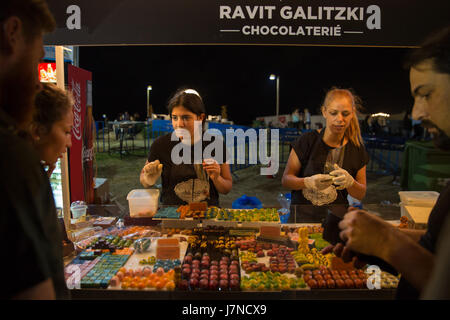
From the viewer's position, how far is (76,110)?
12.6 ft

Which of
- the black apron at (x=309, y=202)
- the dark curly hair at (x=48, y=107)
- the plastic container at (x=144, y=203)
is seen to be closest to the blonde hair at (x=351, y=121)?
the black apron at (x=309, y=202)

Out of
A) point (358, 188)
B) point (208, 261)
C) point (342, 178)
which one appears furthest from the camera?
point (358, 188)

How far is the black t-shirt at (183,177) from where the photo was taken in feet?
10.0

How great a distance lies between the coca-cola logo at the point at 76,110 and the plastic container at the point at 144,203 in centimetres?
165

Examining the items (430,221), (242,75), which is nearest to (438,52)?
(430,221)

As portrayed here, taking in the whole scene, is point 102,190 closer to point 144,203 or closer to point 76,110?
point 76,110

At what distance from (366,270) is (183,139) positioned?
186 centimetres

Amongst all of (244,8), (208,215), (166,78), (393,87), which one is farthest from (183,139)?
(166,78)

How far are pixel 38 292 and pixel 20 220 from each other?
17cm

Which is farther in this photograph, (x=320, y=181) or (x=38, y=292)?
(x=320, y=181)

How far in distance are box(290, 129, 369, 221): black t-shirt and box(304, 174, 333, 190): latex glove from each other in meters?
0.19

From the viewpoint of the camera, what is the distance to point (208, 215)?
2.74 metres

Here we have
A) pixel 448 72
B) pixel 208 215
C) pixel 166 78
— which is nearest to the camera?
pixel 448 72
